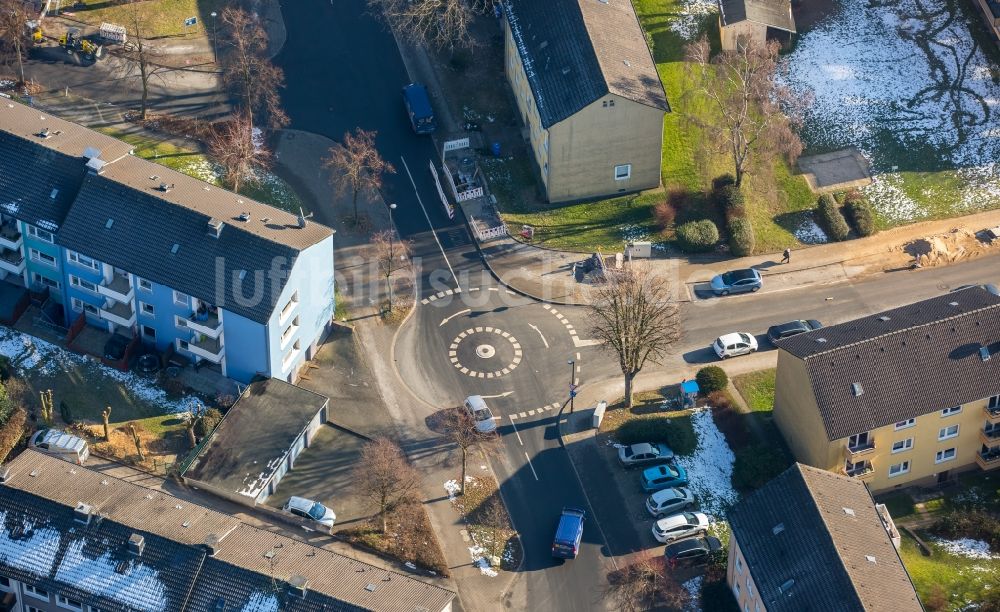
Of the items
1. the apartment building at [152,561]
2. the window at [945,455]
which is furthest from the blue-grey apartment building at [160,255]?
the window at [945,455]

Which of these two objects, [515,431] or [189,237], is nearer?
[189,237]

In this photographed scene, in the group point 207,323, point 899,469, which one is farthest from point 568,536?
point 207,323

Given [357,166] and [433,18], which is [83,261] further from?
[433,18]

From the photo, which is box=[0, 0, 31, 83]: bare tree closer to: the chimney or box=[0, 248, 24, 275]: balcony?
box=[0, 248, 24, 275]: balcony

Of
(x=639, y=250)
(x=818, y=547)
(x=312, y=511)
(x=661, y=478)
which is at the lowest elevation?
(x=818, y=547)

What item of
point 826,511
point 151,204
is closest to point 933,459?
point 826,511

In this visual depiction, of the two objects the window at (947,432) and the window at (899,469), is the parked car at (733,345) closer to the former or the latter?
the window at (899,469)
